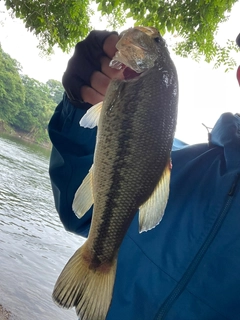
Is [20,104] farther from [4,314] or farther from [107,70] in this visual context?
[107,70]

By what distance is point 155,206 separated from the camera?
1.38 meters

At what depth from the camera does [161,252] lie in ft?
6.61

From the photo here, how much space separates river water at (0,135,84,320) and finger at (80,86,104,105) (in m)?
6.77

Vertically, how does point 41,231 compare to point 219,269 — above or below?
below

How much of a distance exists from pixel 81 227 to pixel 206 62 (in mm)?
5381

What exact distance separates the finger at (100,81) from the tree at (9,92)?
5465 cm

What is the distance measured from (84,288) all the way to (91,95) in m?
0.85

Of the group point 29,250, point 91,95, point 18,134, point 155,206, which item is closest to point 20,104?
point 18,134

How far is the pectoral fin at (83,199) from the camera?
1.47 metres

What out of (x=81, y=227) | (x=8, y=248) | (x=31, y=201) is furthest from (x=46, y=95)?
(x=81, y=227)

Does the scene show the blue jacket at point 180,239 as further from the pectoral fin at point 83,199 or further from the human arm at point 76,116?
the pectoral fin at point 83,199

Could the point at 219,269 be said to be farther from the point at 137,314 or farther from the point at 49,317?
the point at 49,317

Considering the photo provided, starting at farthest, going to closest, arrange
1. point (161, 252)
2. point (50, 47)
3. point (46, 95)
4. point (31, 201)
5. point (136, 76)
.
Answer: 1. point (46, 95)
2. point (31, 201)
3. point (50, 47)
4. point (161, 252)
5. point (136, 76)

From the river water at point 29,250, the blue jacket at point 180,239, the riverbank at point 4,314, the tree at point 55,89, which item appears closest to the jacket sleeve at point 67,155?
the blue jacket at point 180,239
